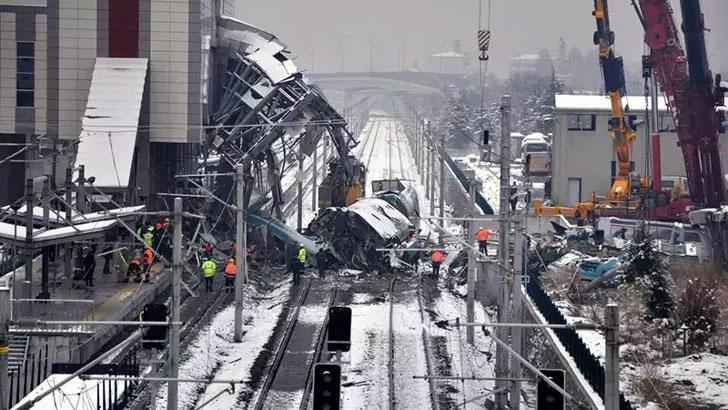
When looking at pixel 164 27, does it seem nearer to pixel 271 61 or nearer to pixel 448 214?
pixel 271 61

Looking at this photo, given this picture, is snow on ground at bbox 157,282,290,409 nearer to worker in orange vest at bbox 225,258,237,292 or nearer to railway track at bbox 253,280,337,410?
railway track at bbox 253,280,337,410

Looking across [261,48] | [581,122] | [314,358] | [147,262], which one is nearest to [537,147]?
[581,122]

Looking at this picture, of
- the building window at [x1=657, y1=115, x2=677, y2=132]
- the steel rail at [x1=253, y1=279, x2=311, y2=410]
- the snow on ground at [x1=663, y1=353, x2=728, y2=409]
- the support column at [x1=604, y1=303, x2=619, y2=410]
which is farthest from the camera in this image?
the building window at [x1=657, y1=115, x2=677, y2=132]

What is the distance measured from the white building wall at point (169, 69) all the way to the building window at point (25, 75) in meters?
3.93

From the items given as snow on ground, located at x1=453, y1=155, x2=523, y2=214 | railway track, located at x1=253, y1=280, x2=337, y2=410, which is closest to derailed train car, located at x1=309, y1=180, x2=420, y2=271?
railway track, located at x1=253, y1=280, x2=337, y2=410

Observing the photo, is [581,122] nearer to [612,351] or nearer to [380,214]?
[380,214]

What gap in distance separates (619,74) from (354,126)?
7869 centimetres

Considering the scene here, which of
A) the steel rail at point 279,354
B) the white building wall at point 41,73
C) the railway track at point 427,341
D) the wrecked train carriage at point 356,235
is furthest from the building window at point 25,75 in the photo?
the railway track at point 427,341

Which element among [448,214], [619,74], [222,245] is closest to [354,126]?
[448,214]

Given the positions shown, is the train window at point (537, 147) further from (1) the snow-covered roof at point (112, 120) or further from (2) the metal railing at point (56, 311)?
(2) the metal railing at point (56, 311)

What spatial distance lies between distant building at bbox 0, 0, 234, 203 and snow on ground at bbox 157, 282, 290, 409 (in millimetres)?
10616

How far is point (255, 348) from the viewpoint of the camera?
32.6 metres

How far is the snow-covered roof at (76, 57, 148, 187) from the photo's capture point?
44.8 metres

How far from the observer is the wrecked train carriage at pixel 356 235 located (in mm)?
44750
